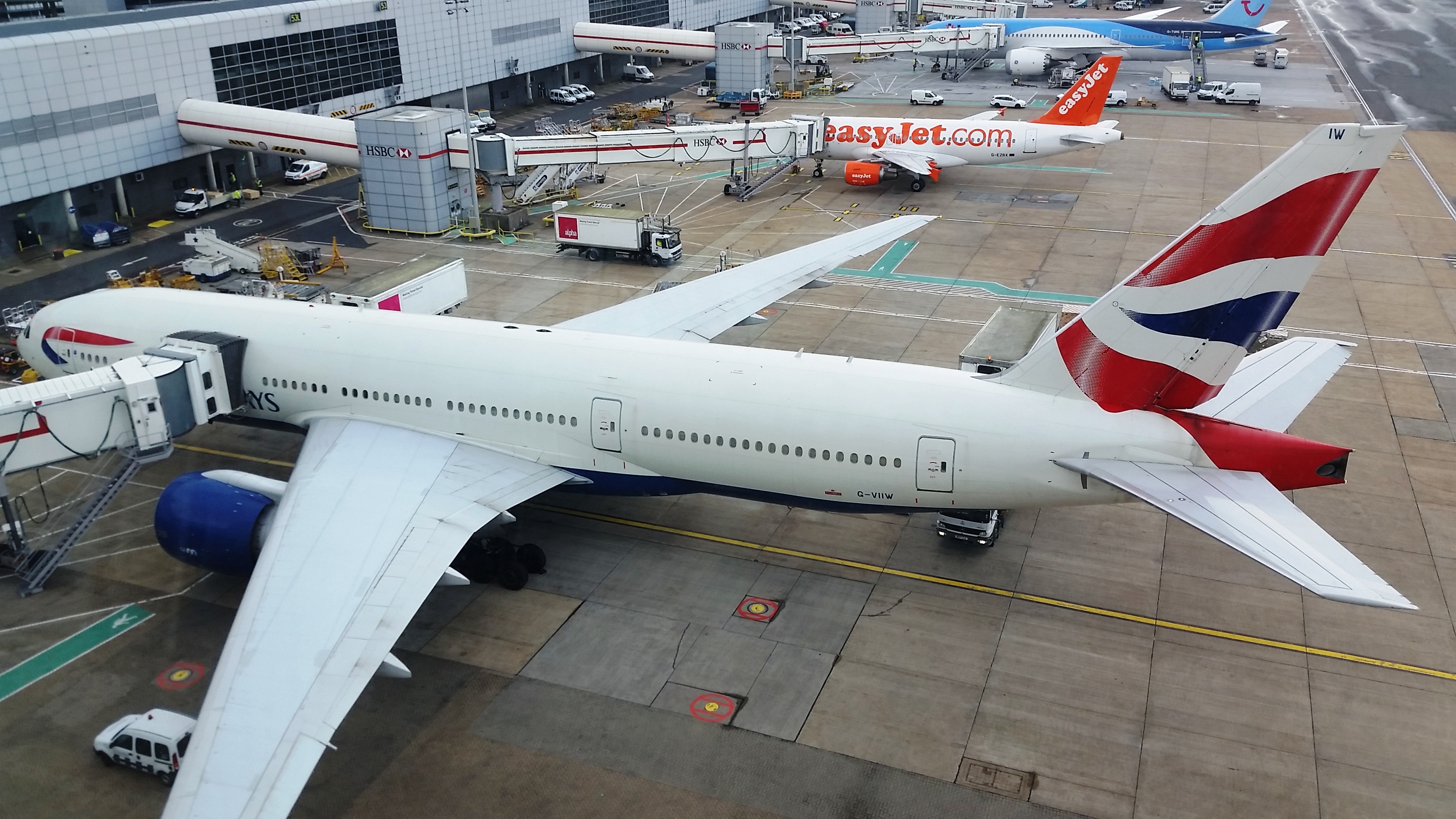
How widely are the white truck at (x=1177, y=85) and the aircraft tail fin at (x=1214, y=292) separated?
78.5m

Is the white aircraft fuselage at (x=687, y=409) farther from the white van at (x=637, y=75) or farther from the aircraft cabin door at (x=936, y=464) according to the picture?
the white van at (x=637, y=75)

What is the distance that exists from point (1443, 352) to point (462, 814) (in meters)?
37.7

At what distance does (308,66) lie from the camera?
222 feet

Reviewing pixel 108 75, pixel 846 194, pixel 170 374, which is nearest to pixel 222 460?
pixel 170 374

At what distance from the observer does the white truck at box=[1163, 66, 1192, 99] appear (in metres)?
90.9

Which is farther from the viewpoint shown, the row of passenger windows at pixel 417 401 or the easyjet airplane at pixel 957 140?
the easyjet airplane at pixel 957 140

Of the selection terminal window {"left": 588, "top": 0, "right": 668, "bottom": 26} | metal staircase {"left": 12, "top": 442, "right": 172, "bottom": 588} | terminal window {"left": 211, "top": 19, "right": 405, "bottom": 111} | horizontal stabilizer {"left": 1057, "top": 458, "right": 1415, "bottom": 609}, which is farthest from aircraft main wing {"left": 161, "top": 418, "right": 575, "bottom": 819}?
terminal window {"left": 588, "top": 0, "right": 668, "bottom": 26}

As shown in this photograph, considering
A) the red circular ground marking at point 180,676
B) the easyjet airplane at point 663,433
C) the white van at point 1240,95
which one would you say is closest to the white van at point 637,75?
the white van at point 1240,95

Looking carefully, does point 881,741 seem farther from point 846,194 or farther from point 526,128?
point 526,128

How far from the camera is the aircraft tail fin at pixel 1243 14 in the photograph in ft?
318

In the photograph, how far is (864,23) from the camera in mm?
122375

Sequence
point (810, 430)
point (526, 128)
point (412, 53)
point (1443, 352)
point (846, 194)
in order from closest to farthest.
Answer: point (810, 430) < point (1443, 352) < point (846, 194) < point (412, 53) < point (526, 128)

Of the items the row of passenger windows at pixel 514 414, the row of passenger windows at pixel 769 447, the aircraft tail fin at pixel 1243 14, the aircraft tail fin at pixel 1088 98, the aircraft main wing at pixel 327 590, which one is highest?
the aircraft tail fin at pixel 1243 14

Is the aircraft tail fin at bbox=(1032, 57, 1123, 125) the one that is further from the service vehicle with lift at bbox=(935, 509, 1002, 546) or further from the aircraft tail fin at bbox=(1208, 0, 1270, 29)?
the aircraft tail fin at bbox=(1208, 0, 1270, 29)
